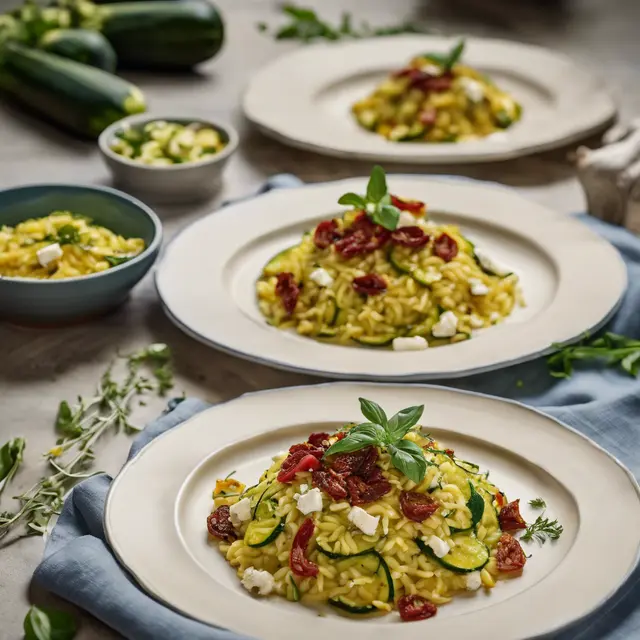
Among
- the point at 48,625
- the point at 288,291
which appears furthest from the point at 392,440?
the point at 288,291

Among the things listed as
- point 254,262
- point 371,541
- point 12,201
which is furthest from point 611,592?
point 12,201

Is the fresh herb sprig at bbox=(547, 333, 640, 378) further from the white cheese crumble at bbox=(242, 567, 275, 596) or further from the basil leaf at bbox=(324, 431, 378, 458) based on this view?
the white cheese crumble at bbox=(242, 567, 275, 596)

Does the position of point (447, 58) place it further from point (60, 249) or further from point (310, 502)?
point (310, 502)

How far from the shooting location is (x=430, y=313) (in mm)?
3486

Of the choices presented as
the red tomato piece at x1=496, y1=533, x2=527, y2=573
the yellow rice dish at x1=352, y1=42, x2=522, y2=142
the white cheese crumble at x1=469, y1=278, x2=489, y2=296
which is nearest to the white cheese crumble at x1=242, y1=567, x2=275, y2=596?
the red tomato piece at x1=496, y1=533, x2=527, y2=573

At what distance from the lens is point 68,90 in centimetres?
512

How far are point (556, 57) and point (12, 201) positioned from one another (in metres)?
3.12

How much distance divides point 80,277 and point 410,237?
3.55ft

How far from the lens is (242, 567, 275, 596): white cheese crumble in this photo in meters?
2.40

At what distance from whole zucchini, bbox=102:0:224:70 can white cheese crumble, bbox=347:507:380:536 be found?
13.3ft

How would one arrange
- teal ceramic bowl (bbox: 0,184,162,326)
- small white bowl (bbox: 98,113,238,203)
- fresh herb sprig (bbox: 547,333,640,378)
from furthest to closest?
small white bowl (bbox: 98,113,238,203) → teal ceramic bowl (bbox: 0,184,162,326) → fresh herb sprig (bbox: 547,333,640,378)

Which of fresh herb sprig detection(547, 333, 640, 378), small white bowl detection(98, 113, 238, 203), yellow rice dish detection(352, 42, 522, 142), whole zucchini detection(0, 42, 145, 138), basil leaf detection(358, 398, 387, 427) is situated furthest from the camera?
whole zucchini detection(0, 42, 145, 138)

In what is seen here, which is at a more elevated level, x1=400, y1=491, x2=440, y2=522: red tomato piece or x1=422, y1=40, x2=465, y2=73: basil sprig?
x1=400, y1=491, x2=440, y2=522: red tomato piece

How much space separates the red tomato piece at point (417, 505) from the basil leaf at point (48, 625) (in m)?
0.79
